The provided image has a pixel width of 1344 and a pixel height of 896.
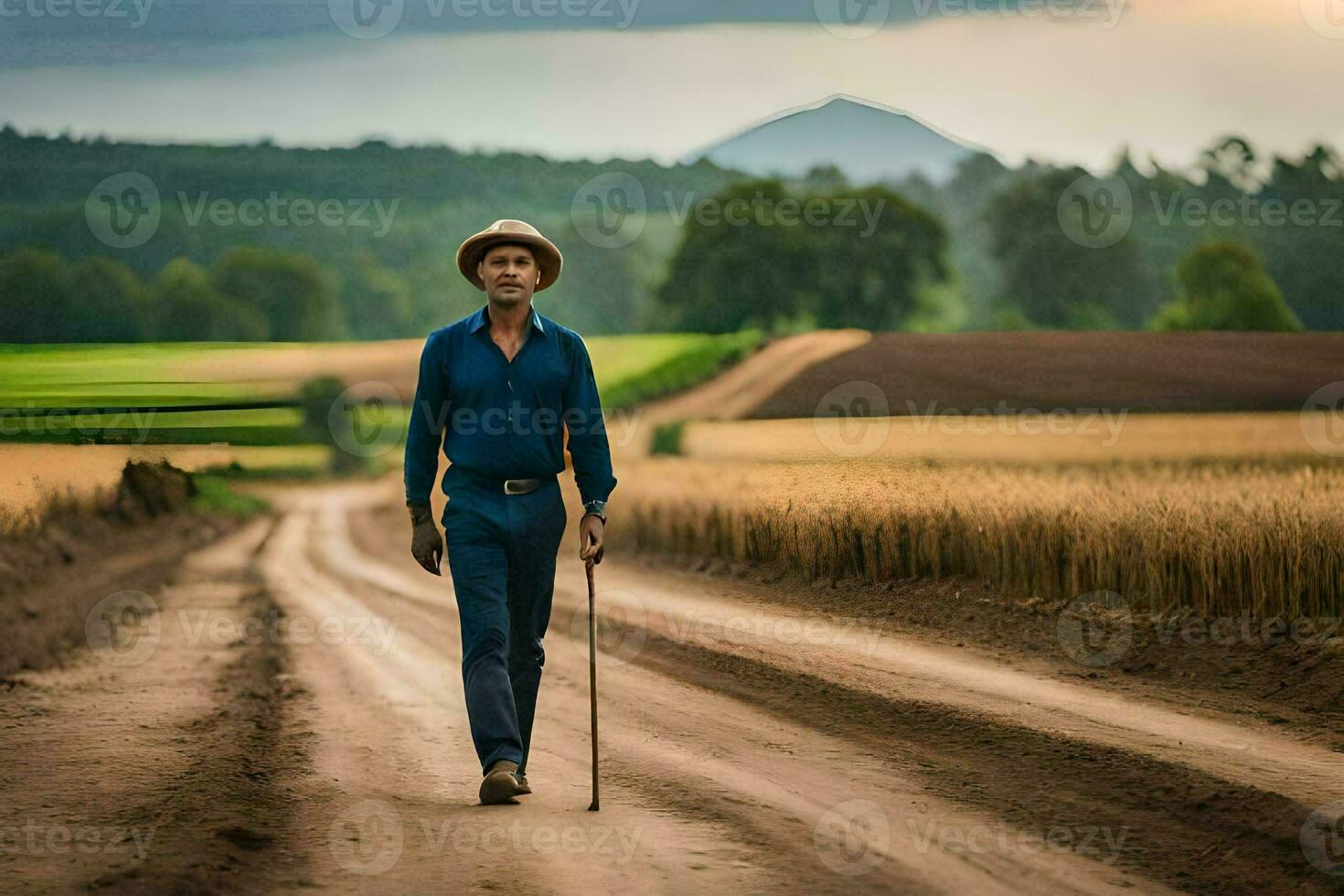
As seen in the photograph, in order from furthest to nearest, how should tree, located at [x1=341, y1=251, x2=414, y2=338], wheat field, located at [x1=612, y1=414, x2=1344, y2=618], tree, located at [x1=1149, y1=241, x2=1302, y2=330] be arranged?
tree, located at [x1=341, y1=251, x2=414, y2=338]
tree, located at [x1=1149, y1=241, x2=1302, y2=330]
wheat field, located at [x1=612, y1=414, x2=1344, y2=618]

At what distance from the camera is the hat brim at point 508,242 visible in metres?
7.61

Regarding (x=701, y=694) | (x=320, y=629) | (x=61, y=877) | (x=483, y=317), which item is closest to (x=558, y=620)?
(x=320, y=629)

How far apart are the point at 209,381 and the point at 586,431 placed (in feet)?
91.3

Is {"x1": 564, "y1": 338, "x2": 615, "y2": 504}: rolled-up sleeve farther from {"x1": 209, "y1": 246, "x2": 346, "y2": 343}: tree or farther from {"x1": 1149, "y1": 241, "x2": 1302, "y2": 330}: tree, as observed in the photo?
{"x1": 1149, "y1": 241, "x2": 1302, "y2": 330}: tree

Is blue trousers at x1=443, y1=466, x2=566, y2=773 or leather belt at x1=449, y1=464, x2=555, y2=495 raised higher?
leather belt at x1=449, y1=464, x2=555, y2=495

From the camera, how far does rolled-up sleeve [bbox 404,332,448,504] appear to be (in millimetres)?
7625

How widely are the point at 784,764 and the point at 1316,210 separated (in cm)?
5195

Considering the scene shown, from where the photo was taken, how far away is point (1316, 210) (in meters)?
54.8

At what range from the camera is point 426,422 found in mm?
7680

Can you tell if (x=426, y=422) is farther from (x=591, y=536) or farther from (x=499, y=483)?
(x=591, y=536)

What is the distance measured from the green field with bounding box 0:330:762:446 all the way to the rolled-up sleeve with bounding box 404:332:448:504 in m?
14.4

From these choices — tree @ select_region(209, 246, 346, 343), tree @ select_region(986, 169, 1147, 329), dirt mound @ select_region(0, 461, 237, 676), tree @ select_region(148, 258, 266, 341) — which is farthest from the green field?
tree @ select_region(986, 169, 1147, 329)

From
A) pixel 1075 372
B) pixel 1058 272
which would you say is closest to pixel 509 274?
pixel 1075 372

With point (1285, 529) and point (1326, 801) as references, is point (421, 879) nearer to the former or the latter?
point (1326, 801)
